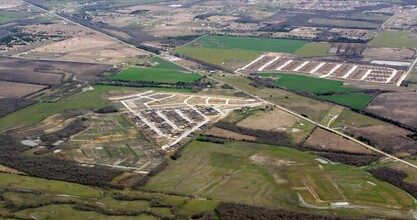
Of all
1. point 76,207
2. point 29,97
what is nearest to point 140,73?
point 29,97

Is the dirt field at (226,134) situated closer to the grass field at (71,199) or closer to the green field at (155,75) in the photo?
the grass field at (71,199)

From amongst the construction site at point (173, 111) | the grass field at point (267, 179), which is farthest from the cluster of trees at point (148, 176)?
the construction site at point (173, 111)

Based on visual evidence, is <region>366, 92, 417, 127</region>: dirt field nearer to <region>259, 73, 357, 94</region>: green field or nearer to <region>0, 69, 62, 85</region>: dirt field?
<region>259, 73, 357, 94</region>: green field

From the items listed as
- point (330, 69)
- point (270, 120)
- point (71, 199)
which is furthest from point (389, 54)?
point (71, 199)

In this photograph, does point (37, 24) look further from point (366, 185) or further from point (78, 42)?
point (366, 185)

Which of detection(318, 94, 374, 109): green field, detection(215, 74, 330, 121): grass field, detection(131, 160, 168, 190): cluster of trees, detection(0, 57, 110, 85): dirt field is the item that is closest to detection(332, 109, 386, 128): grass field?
A: detection(215, 74, 330, 121): grass field

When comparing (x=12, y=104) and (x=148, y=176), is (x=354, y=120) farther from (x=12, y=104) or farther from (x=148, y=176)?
(x=12, y=104)

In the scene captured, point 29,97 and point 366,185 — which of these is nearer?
point 366,185
